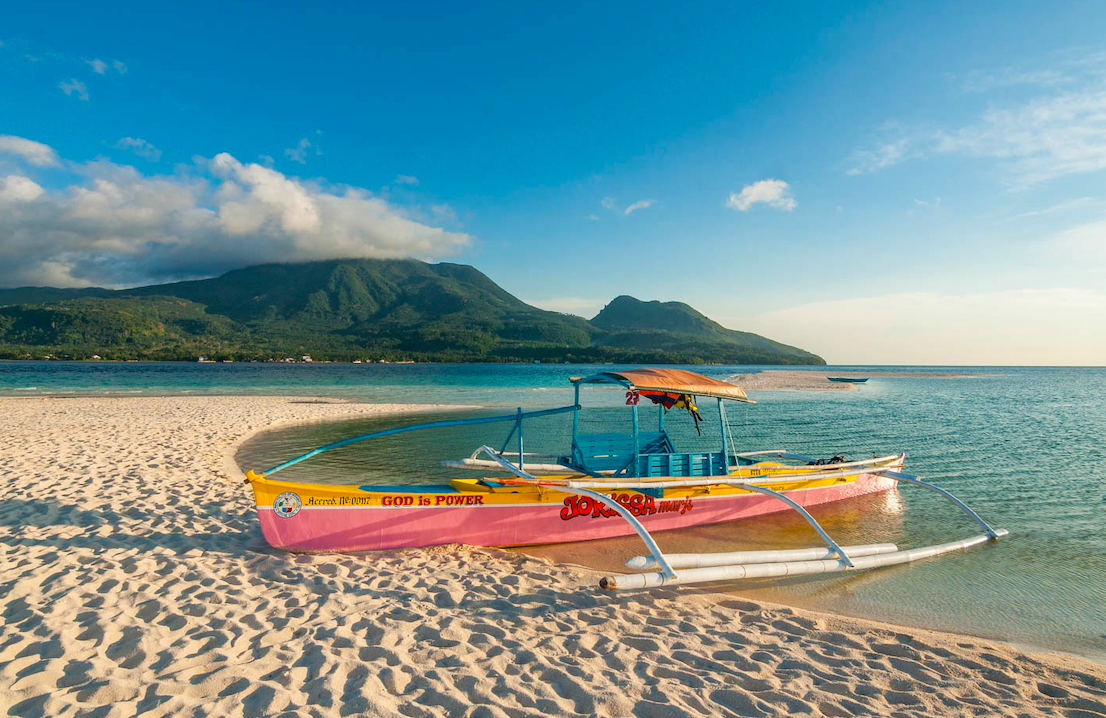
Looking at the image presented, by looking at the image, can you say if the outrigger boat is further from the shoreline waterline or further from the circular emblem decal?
the shoreline waterline

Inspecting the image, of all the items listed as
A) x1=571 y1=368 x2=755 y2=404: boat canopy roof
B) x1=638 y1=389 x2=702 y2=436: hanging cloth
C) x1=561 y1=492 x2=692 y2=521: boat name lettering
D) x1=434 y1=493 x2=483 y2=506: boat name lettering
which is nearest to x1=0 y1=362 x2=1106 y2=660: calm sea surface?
x1=561 y1=492 x2=692 y2=521: boat name lettering

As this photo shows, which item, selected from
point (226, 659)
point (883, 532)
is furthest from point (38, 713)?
point (883, 532)

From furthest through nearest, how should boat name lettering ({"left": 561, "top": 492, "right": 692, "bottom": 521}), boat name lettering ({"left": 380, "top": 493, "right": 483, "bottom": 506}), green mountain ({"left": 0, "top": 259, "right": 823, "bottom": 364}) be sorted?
green mountain ({"left": 0, "top": 259, "right": 823, "bottom": 364}) → boat name lettering ({"left": 561, "top": 492, "right": 692, "bottom": 521}) → boat name lettering ({"left": 380, "top": 493, "right": 483, "bottom": 506})

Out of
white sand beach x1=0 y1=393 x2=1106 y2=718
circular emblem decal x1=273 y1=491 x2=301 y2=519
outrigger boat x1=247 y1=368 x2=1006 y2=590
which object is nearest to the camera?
white sand beach x1=0 y1=393 x2=1106 y2=718

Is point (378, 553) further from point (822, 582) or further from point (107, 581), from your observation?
point (822, 582)

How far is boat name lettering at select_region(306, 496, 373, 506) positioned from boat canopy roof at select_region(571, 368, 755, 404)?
11.7 feet

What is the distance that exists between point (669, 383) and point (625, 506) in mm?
2172

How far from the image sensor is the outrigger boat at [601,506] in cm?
709

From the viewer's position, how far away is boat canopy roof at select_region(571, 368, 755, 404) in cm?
863

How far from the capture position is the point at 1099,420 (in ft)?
94.7

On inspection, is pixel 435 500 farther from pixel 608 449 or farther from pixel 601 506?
pixel 608 449

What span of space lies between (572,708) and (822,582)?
5083 mm

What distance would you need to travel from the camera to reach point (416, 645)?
4.98 m

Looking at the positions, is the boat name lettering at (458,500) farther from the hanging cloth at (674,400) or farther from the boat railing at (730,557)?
the hanging cloth at (674,400)
